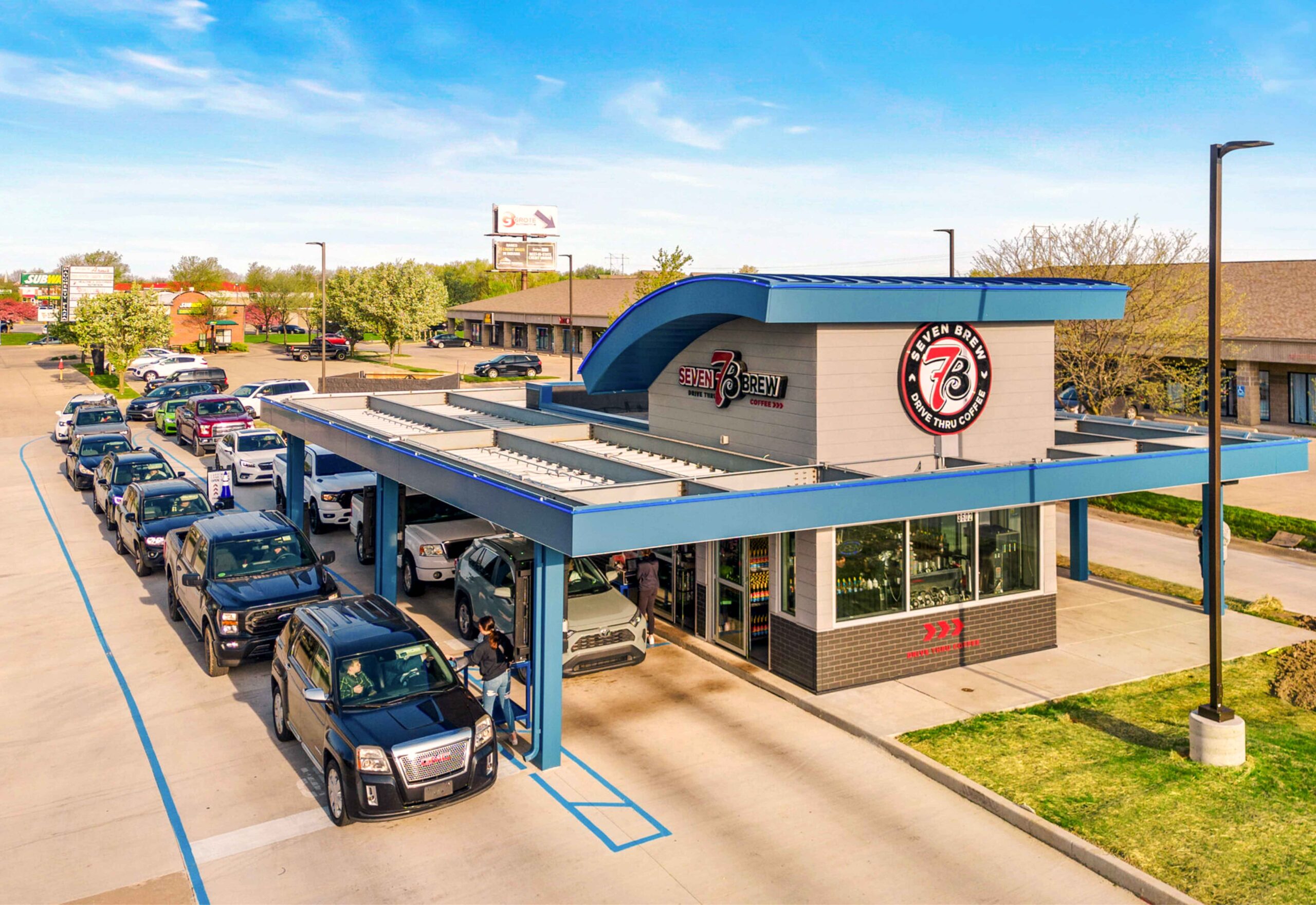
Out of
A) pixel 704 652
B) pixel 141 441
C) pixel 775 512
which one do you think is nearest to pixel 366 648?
pixel 775 512

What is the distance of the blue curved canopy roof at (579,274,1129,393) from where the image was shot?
45.3 ft

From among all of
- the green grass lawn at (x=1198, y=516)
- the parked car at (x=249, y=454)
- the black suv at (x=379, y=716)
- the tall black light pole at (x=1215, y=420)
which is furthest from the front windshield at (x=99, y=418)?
the tall black light pole at (x=1215, y=420)

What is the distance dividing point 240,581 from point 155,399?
35.2 metres

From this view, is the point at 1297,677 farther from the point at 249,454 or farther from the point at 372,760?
the point at 249,454

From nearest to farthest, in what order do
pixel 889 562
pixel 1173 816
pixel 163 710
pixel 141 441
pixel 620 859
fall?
1. pixel 620 859
2. pixel 1173 816
3. pixel 163 710
4. pixel 889 562
5. pixel 141 441

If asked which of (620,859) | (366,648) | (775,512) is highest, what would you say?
(775,512)

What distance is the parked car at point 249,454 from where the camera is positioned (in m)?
30.3

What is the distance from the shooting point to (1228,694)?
14172 mm

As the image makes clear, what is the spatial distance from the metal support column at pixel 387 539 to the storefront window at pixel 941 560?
874cm

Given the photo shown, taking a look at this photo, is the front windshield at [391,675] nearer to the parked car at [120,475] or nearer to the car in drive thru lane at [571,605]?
the car in drive thru lane at [571,605]

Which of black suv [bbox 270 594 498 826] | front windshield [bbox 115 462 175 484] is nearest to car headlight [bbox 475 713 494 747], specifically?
black suv [bbox 270 594 498 826]

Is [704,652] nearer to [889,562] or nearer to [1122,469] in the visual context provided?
[889,562]

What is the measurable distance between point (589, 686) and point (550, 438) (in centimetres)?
580

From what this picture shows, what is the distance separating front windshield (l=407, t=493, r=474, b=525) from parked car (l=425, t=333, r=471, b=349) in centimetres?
7545
